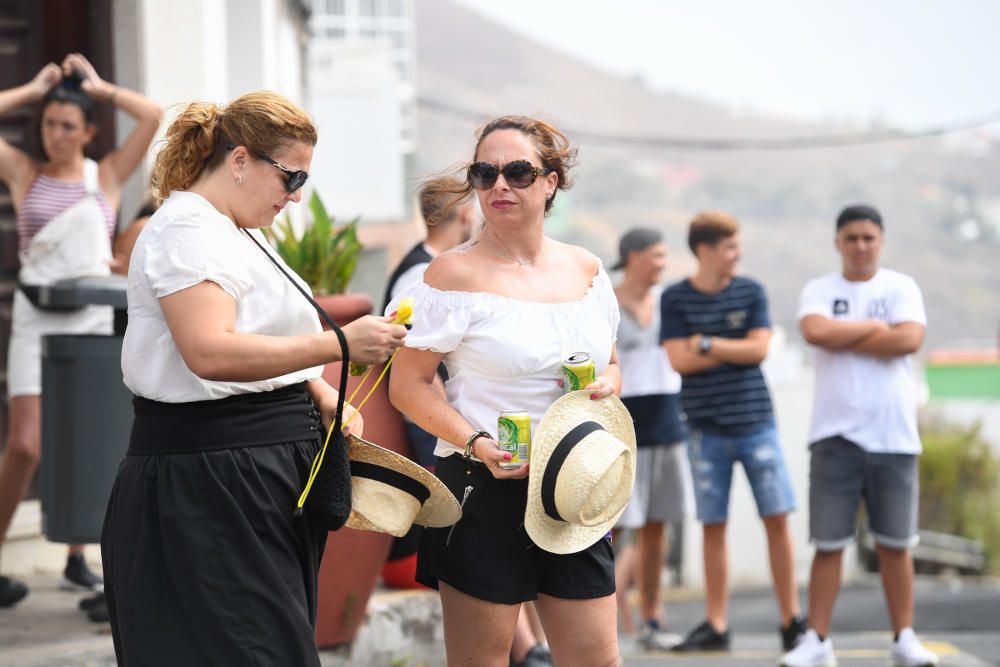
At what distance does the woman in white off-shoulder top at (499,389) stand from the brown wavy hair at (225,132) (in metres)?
0.68

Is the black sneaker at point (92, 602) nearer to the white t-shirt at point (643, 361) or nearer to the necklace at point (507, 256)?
the necklace at point (507, 256)

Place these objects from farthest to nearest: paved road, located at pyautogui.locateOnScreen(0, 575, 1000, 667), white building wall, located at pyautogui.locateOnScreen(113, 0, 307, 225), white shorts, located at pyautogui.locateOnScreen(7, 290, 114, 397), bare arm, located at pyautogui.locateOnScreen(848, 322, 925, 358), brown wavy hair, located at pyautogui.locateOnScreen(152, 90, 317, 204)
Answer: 1. white building wall, located at pyautogui.locateOnScreen(113, 0, 307, 225)
2. bare arm, located at pyautogui.locateOnScreen(848, 322, 925, 358)
3. white shorts, located at pyautogui.locateOnScreen(7, 290, 114, 397)
4. paved road, located at pyautogui.locateOnScreen(0, 575, 1000, 667)
5. brown wavy hair, located at pyautogui.locateOnScreen(152, 90, 317, 204)

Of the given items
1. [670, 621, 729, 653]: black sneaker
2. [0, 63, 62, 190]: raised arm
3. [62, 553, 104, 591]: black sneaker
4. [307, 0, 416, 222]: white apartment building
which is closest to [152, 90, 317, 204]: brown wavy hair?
[0, 63, 62, 190]: raised arm

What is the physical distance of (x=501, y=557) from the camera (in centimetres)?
338

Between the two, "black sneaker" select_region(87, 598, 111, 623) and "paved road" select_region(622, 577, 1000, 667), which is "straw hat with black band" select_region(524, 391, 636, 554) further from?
"paved road" select_region(622, 577, 1000, 667)

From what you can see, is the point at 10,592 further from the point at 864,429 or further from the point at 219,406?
the point at 864,429

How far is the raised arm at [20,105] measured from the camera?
514cm

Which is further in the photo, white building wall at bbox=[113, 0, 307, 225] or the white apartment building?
the white apartment building

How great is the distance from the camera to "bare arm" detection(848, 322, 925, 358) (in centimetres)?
565

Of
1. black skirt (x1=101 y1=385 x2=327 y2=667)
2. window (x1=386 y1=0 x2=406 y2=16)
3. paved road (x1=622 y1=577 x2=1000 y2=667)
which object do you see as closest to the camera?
black skirt (x1=101 y1=385 x2=327 y2=667)

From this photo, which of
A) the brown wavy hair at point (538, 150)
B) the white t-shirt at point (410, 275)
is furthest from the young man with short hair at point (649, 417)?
the brown wavy hair at point (538, 150)

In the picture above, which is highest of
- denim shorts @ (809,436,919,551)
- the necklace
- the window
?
the window

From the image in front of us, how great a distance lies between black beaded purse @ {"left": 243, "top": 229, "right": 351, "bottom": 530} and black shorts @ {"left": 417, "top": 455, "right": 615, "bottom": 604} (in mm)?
473

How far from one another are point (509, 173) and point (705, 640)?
3742 mm
